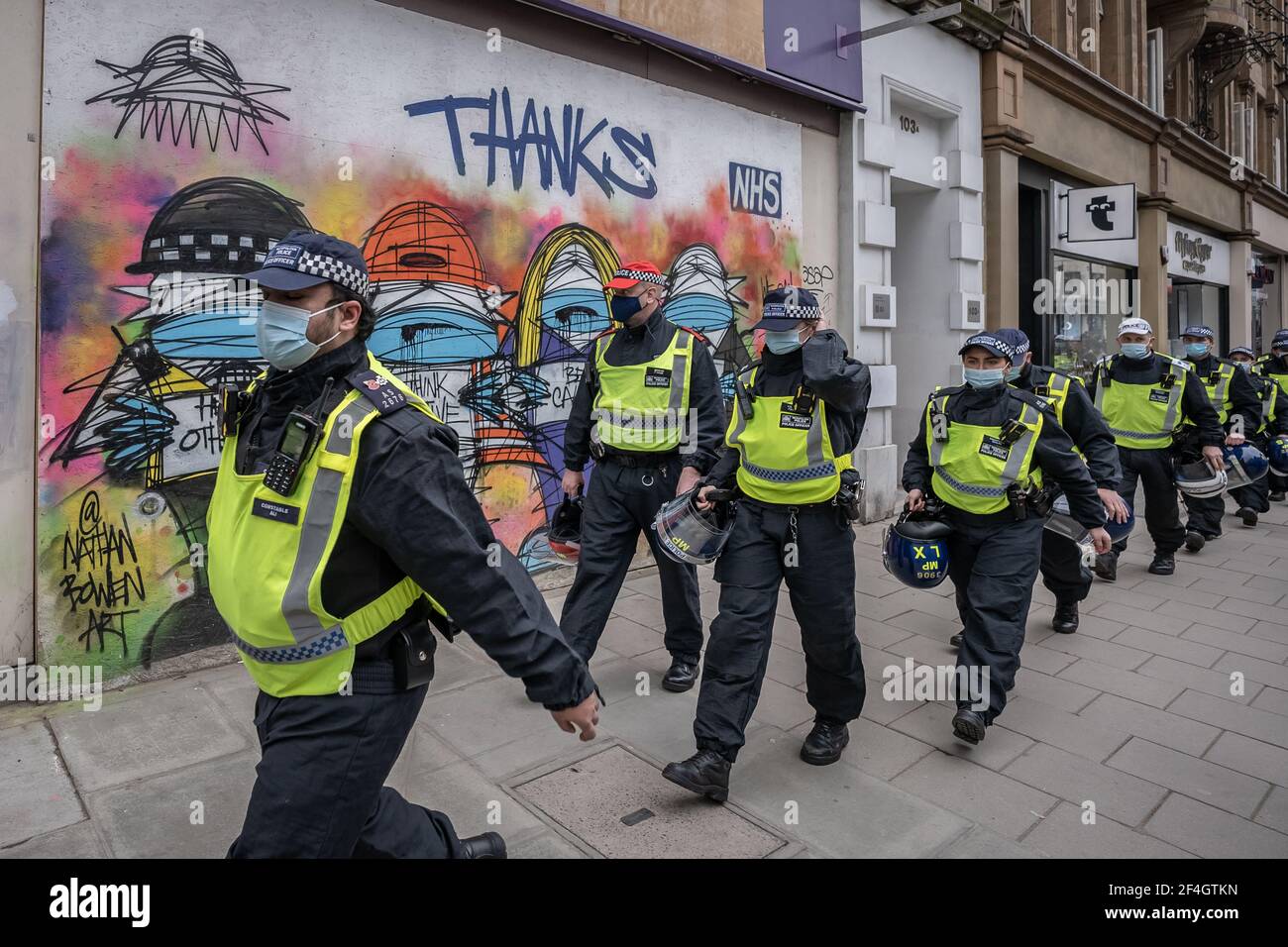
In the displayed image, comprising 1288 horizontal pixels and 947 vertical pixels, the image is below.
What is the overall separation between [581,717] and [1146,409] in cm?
671

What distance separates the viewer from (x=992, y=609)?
13.6 feet

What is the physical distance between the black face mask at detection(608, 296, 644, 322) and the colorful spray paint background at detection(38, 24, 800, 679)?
65.7 inches

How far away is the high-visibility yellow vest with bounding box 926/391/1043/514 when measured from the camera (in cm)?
424

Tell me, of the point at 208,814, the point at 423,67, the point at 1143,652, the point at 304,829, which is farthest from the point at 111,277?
the point at 1143,652

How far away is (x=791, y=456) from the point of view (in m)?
3.77

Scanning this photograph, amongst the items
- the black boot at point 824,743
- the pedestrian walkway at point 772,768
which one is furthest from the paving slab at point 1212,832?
the black boot at point 824,743

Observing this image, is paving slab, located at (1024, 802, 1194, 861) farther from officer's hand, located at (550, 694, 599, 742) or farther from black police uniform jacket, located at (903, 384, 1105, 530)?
officer's hand, located at (550, 694, 599, 742)

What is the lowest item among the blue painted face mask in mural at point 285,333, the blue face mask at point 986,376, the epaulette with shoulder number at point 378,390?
the epaulette with shoulder number at point 378,390

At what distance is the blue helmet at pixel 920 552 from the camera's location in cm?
431

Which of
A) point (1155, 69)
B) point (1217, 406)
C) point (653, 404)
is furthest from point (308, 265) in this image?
point (1155, 69)

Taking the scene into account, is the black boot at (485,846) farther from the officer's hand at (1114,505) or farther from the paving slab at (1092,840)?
the officer's hand at (1114,505)

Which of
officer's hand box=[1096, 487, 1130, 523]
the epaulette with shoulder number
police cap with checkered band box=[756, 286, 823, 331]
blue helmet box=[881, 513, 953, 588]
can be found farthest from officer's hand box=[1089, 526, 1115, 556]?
the epaulette with shoulder number

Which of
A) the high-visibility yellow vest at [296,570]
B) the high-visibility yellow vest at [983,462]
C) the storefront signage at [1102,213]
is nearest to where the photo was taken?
the high-visibility yellow vest at [296,570]

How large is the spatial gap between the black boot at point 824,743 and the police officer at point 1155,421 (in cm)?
432
